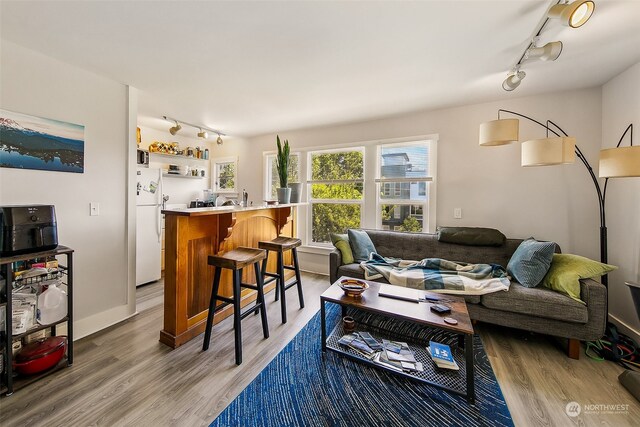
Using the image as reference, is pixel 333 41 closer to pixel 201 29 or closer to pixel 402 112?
pixel 201 29

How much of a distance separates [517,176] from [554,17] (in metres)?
1.89

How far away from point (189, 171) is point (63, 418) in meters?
3.90

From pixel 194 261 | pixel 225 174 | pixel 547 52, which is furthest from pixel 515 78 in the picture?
pixel 225 174

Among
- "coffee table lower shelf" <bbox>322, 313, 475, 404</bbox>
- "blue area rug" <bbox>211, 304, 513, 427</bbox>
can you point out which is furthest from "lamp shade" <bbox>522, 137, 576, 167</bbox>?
"blue area rug" <bbox>211, 304, 513, 427</bbox>

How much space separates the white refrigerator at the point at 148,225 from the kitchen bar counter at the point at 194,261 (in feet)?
5.45

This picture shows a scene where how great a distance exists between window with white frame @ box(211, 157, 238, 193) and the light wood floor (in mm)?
3183

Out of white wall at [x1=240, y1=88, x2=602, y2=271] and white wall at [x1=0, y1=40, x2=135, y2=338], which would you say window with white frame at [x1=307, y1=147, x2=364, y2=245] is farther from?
white wall at [x1=0, y1=40, x2=135, y2=338]

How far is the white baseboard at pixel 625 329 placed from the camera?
2104 mm

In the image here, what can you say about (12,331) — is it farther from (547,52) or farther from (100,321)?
(547,52)

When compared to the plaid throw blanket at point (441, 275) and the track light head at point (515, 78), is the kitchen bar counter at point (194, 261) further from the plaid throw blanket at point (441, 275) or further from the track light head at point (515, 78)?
the track light head at point (515, 78)

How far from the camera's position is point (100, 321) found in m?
2.35

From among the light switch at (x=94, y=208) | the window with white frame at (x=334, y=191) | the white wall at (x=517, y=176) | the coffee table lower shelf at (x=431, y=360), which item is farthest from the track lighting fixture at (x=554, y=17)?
the light switch at (x=94, y=208)

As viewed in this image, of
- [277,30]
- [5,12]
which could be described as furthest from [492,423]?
[5,12]

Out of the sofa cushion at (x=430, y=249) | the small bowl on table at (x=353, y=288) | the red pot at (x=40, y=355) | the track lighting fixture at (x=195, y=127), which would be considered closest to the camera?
the red pot at (x=40, y=355)
